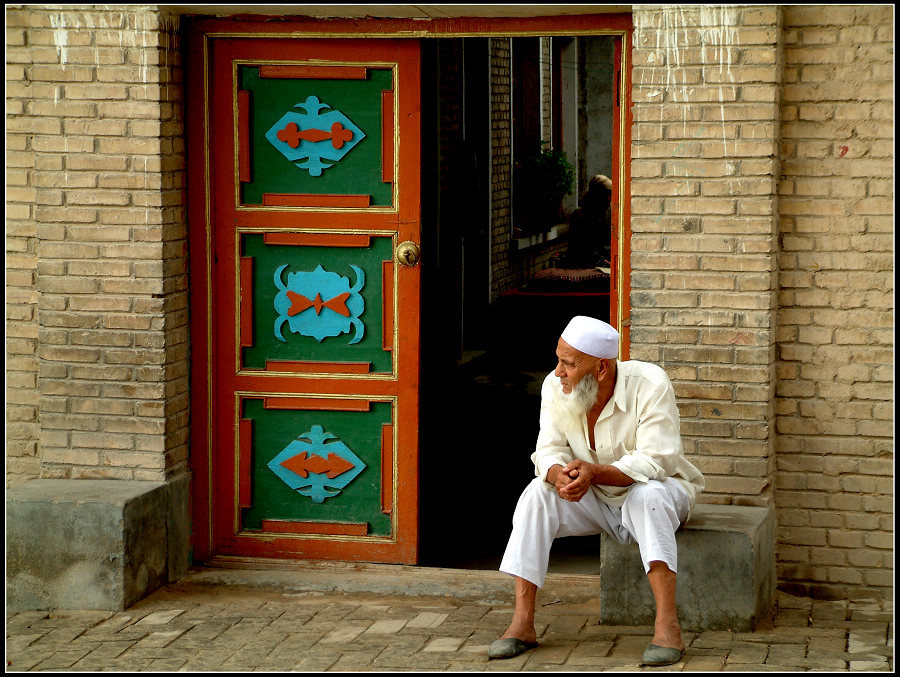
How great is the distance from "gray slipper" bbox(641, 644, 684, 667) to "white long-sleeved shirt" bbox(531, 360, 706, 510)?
601mm

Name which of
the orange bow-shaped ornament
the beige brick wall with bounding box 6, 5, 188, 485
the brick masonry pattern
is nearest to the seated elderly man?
the brick masonry pattern

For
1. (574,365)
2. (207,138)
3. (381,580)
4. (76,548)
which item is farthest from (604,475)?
(207,138)

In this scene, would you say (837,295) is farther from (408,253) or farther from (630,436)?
(408,253)

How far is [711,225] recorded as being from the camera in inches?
204

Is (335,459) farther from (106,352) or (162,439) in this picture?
(106,352)

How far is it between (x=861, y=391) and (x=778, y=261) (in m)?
0.66

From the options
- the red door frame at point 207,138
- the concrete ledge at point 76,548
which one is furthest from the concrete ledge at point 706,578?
the concrete ledge at point 76,548

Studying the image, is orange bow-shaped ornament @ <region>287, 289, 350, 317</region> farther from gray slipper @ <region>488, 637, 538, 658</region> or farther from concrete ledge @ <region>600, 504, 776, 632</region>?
gray slipper @ <region>488, 637, 538, 658</region>

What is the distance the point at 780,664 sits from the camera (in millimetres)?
4551

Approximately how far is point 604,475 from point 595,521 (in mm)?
323

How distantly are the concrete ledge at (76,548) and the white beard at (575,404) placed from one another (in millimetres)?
1976

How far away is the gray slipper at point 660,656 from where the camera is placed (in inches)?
177

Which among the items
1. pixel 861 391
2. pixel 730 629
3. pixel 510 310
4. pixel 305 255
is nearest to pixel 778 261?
pixel 861 391

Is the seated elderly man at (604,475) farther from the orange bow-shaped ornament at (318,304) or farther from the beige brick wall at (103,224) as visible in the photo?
the beige brick wall at (103,224)
